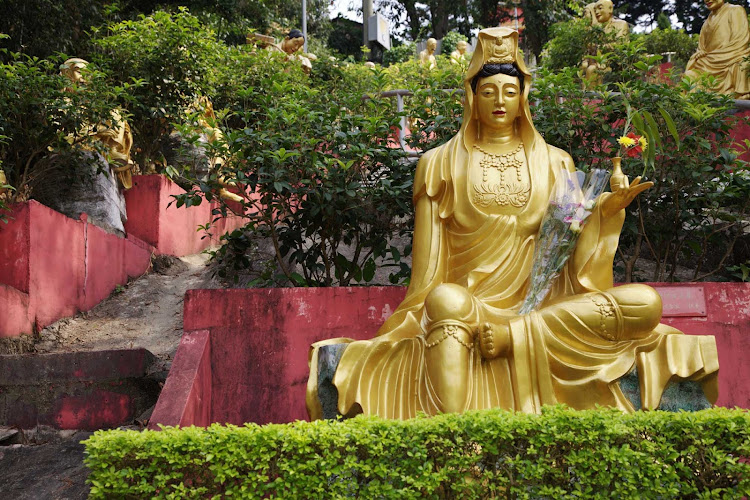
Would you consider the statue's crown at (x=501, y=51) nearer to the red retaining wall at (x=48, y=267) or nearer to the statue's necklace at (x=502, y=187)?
the statue's necklace at (x=502, y=187)

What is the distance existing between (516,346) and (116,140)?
283 inches

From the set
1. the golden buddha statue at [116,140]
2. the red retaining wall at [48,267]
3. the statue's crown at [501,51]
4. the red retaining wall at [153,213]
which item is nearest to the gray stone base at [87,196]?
the golden buddha statue at [116,140]

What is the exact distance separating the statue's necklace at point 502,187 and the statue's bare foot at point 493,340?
1.05 metres

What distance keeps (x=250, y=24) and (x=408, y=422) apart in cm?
1430

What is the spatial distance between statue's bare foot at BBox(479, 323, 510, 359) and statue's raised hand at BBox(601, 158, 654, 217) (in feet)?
3.18

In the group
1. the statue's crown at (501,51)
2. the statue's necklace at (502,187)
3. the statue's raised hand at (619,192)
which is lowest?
the statue's raised hand at (619,192)

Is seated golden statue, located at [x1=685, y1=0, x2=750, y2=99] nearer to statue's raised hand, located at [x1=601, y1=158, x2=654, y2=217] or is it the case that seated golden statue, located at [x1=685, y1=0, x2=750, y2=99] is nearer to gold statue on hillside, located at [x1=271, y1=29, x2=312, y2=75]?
gold statue on hillside, located at [x1=271, y1=29, x2=312, y2=75]

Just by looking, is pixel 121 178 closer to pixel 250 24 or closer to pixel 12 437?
pixel 12 437

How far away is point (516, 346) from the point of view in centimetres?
423

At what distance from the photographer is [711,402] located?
418cm

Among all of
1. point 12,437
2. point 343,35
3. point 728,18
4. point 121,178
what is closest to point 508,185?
point 12,437

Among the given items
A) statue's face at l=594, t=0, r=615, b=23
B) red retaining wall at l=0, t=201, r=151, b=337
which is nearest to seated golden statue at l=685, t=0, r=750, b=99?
statue's face at l=594, t=0, r=615, b=23

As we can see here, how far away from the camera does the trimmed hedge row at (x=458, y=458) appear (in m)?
3.24

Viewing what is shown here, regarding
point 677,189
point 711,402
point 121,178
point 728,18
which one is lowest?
point 711,402
